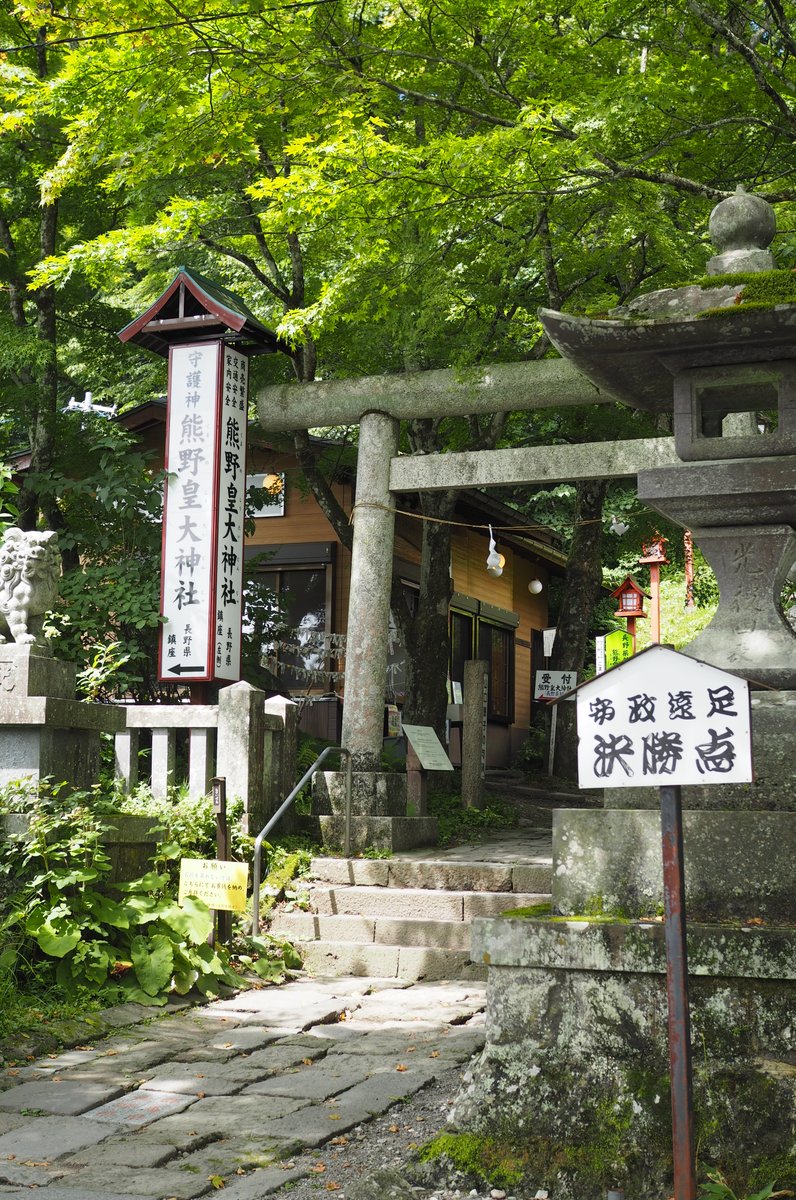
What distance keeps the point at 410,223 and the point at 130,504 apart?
4.20 metres

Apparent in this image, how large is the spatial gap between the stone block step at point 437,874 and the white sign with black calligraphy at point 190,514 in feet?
7.26

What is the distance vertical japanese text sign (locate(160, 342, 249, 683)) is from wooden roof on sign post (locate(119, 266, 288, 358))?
0.19 m

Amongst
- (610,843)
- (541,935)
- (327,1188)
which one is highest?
(610,843)

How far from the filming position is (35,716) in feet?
25.6

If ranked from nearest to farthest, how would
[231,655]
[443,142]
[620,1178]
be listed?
[620,1178] → [443,142] → [231,655]

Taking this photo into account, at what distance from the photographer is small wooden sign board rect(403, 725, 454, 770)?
11281 millimetres

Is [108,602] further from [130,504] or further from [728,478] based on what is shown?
[728,478]

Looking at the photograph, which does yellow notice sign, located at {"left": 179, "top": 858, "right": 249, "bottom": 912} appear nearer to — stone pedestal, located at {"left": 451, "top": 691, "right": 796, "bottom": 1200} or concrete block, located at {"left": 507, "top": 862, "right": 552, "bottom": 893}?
concrete block, located at {"left": 507, "top": 862, "right": 552, "bottom": 893}

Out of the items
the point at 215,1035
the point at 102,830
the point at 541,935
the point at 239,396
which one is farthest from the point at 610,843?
the point at 239,396

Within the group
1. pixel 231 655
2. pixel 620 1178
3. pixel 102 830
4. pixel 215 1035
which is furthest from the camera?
pixel 231 655

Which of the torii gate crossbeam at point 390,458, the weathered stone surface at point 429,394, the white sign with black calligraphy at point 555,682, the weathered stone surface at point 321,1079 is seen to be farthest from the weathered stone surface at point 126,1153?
the white sign with black calligraphy at point 555,682

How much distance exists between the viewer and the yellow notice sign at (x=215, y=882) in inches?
312

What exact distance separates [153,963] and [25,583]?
278 centimetres

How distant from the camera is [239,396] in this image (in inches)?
454
